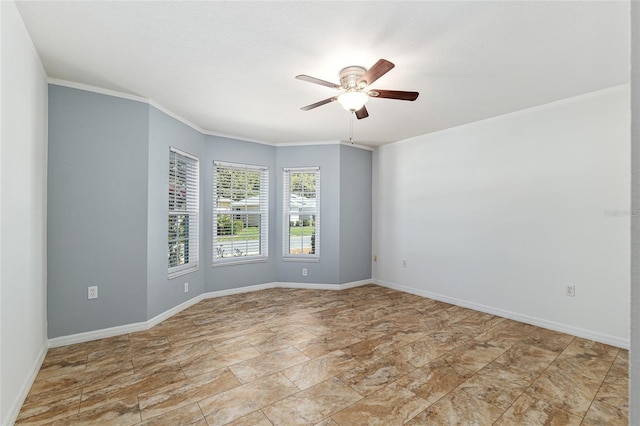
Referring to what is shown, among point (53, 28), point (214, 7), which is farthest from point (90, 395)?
point (214, 7)

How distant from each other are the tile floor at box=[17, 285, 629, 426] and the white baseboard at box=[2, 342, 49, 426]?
5 centimetres

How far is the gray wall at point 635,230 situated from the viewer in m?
0.49

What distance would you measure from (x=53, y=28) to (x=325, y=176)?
3.68 m

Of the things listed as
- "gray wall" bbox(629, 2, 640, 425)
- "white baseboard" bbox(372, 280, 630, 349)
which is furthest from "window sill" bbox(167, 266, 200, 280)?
"gray wall" bbox(629, 2, 640, 425)

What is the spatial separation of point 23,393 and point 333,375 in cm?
220

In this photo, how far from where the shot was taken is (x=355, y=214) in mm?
5418

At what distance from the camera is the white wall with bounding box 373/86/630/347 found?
3.11m

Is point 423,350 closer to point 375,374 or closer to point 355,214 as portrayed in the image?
point 375,374

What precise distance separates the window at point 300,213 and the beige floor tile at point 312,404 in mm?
3045

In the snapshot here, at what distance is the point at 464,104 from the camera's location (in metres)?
3.52

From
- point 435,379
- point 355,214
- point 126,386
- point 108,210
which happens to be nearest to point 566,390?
point 435,379

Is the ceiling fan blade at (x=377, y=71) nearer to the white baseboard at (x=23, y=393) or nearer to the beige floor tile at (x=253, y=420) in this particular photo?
the beige floor tile at (x=253, y=420)

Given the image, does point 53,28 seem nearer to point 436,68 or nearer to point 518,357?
point 436,68

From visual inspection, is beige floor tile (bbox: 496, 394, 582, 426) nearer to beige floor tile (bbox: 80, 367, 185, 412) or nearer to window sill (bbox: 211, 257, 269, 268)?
beige floor tile (bbox: 80, 367, 185, 412)
